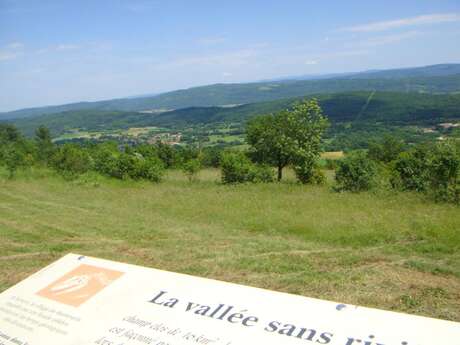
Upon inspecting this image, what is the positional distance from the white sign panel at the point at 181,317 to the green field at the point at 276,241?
2.48m

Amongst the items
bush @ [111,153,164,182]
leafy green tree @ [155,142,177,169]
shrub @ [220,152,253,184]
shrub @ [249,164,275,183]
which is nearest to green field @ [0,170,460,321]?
shrub @ [220,152,253,184]

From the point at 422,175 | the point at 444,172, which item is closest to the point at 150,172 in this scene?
the point at 422,175

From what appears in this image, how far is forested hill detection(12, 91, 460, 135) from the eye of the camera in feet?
340

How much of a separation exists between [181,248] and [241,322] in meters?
5.30

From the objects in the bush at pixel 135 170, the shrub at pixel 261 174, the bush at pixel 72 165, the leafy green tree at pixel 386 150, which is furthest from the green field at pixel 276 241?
Answer: the leafy green tree at pixel 386 150

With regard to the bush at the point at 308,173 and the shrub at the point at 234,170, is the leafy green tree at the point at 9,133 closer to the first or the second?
the shrub at the point at 234,170

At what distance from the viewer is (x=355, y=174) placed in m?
18.8

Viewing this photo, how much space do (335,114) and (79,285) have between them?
12838 centimetres

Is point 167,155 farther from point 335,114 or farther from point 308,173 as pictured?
point 335,114

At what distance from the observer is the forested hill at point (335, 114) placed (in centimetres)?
10369

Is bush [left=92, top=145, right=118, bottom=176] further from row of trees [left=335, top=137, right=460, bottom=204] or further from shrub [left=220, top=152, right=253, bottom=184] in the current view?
row of trees [left=335, top=137, right=460, bottom=204]

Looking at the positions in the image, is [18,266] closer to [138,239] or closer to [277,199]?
[138,239]

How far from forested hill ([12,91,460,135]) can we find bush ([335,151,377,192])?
61119 mm

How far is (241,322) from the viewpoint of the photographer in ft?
10.4
